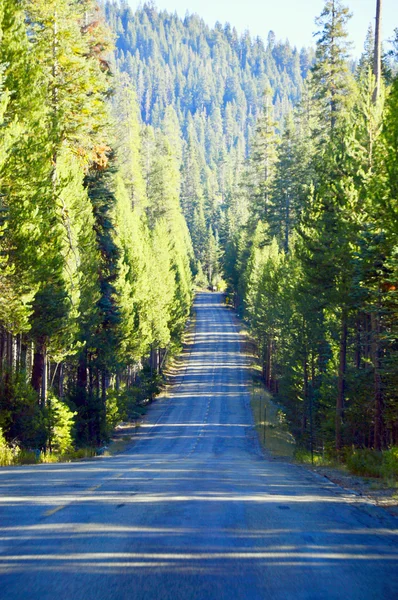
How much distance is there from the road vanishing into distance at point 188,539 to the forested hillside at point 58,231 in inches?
292

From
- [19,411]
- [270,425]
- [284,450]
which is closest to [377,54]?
[19,411]

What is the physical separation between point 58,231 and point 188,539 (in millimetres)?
14012

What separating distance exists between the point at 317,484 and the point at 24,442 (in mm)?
12564

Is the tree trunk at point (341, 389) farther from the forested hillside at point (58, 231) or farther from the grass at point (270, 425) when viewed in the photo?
the forested hillside at point (58, 231)

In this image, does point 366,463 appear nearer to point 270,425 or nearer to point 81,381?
point 81,381

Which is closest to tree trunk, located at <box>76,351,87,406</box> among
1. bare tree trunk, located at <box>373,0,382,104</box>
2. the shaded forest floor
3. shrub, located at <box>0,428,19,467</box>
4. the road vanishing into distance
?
the shaded forest floor

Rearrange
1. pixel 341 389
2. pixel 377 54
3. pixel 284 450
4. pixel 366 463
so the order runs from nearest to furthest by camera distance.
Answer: pixel 366 463 → pixel 377 54 → pixel 341 389 → pixel 284 450

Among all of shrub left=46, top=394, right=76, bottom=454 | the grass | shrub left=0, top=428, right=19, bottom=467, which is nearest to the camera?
shrub left=0, top=428, right=19, bottom=467

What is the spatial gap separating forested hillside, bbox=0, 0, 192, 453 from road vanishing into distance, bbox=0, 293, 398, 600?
7.43 m

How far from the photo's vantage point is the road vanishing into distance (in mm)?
4910

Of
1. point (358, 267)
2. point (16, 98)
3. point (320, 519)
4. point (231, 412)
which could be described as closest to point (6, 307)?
point (16, 98)

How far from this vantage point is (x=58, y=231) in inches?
739

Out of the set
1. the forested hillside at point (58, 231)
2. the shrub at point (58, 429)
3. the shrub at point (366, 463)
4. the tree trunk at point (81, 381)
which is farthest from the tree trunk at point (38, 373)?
the shrub at point (366, 463)

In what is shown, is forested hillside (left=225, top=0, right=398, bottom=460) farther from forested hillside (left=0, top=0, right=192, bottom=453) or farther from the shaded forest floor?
forested hillside (left=0, top=0, right=192, bottom=453)
